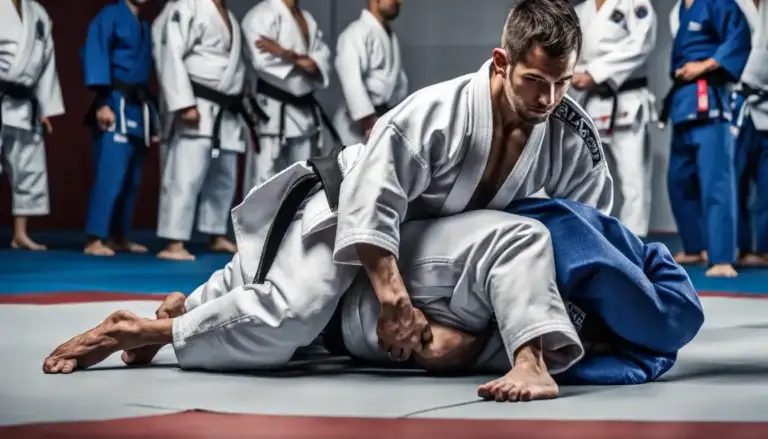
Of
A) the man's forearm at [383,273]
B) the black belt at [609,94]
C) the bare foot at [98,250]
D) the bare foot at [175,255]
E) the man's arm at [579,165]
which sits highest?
the man's arm at [579,165]

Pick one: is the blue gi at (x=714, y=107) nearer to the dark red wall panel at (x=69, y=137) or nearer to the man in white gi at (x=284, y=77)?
the man in white gi at (x=284, y=77)

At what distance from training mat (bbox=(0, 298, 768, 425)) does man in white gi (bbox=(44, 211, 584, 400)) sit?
0.05 metres

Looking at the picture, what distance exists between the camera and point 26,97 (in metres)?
7.17

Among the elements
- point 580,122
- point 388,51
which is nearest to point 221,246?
point 388,51

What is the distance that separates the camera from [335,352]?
2.92m

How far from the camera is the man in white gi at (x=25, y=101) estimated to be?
7109 millimetres

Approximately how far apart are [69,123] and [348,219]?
780cm

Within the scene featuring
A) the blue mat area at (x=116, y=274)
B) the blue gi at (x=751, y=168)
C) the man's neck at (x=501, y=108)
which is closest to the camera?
the man's neck at (x=501, y=108)

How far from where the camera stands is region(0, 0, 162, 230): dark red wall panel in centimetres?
955

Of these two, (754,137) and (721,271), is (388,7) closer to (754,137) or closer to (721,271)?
(754,137)


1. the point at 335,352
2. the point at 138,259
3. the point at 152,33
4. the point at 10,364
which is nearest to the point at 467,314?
the point at 335,352

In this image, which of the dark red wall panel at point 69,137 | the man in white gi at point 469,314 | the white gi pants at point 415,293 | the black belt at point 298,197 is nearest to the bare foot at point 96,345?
the man in white gi at point 469,314

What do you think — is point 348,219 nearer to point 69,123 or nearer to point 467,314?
point 467,314

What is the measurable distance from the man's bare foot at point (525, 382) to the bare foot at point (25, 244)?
5.58 meters
